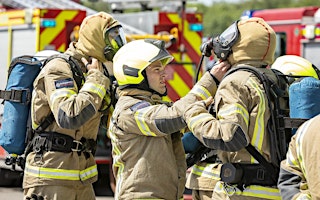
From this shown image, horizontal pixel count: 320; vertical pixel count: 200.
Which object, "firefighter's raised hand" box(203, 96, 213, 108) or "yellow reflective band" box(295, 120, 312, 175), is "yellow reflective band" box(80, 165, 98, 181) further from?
"yellow reflective band" box(295, 120, 312, 175)

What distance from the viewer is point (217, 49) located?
4738 mm

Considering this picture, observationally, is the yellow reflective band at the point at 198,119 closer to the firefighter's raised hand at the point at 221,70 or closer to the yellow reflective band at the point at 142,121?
the yellow reflective band at the point at 142,121

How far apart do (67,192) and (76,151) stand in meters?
0.27

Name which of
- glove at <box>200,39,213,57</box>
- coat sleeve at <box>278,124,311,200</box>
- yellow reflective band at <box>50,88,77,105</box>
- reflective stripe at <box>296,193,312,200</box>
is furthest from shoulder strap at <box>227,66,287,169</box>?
yellow reflective band at <box>50,88,77,105</box>

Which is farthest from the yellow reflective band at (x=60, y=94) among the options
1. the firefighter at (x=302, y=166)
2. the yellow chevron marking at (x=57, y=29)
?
the yellow chevron marking at (x=57, y=29)

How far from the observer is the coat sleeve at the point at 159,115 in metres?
4.55

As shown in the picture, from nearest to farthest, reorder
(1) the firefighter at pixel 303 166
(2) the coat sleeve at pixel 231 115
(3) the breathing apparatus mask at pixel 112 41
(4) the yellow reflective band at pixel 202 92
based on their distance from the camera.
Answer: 1. (1) the firefighter at pixel 303 166
2. (2) the coat sleeve at pixel 231 115
3. (4) the yellow reflective band at pixel 202 92
4. (3) the breathing apparatus mask at pixel 112 41

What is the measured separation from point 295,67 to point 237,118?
1.35m

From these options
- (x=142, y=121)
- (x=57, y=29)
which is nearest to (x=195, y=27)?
(x=57, y=29)

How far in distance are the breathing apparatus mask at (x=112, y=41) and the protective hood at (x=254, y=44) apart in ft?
3.41

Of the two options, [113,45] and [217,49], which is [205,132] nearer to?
[217,49]

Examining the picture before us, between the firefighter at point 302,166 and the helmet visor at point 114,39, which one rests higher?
the helmet visor at point 114,39

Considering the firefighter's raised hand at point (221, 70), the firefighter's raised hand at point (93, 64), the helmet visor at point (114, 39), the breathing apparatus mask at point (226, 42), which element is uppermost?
the breathing apparatus mask at point (226, 42)

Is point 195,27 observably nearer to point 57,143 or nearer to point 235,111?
point 57,143
